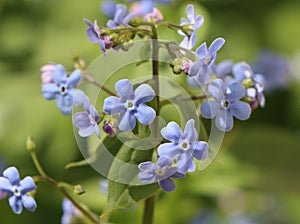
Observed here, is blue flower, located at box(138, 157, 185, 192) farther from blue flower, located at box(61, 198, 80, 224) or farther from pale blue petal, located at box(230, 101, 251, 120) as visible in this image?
blue flower, located at box(61, 198, 80, 224)

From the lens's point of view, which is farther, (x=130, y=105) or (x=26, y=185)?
(x=26, y=185)

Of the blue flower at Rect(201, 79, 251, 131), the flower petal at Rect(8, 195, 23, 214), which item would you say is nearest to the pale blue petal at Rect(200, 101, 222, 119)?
the blue flower at Rect(201, 79, 251, 131)

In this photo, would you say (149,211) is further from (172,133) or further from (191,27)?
(191,27)

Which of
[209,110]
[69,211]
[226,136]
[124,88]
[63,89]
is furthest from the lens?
[226,136]

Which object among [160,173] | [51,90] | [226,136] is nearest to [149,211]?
[160,173]

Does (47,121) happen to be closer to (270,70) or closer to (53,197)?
(53,197)
